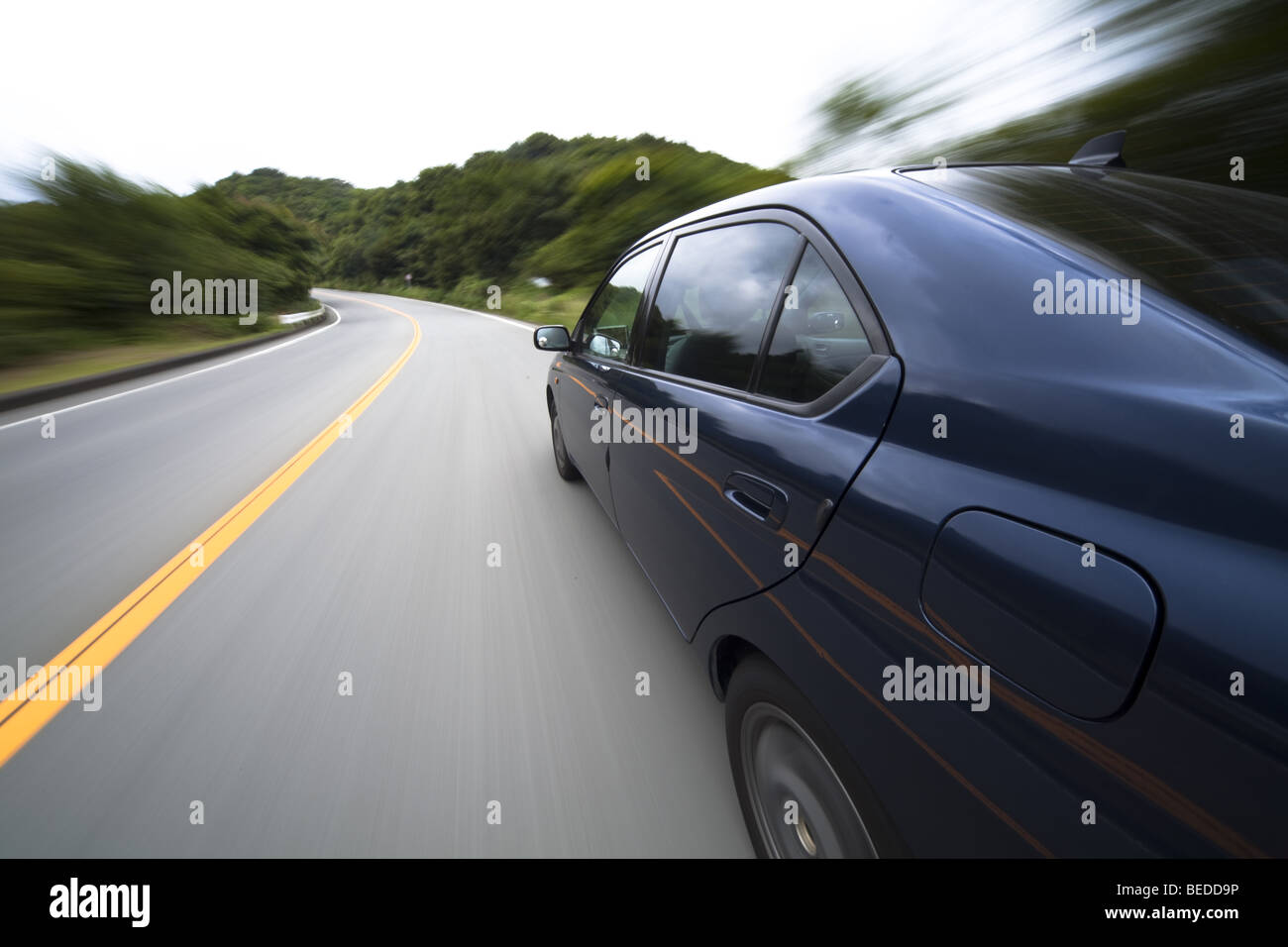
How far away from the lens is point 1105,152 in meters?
2.04

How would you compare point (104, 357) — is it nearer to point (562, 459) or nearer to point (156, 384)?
point (156, 384)

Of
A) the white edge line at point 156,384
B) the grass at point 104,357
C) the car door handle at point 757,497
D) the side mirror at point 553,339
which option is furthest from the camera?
the grass at point 104,357

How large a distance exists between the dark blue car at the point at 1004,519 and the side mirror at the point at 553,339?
2327 millimetres

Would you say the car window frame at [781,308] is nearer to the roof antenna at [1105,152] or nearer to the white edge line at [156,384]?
the roof antenna at [1105,152]

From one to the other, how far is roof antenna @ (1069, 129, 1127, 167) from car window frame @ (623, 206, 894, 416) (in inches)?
39.7

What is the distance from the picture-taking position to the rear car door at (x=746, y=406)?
4.48ft

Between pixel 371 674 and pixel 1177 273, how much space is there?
267 centimetres

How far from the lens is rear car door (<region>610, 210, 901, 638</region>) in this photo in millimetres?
1364

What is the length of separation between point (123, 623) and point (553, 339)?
268 cm

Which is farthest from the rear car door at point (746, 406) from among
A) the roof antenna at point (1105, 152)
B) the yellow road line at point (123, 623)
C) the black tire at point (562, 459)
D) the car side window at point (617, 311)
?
the yellow road line at point (123, 623)

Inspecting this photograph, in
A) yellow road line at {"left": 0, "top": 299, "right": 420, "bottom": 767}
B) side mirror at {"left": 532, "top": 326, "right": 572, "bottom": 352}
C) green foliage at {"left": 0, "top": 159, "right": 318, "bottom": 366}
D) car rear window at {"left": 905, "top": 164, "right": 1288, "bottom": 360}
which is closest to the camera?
car rear window at {"left": 905, "top": 164, "right": 1288, "bottom": 360}

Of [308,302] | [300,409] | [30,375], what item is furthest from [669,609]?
[308,302]

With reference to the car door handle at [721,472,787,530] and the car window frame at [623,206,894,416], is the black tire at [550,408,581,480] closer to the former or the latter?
the car window frame at [623,206,894,416]

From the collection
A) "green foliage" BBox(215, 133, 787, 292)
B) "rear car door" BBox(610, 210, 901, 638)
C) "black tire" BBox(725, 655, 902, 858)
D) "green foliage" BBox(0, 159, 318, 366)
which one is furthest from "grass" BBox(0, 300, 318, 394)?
"green foliage" BBox(215, 133, 787, 292)
